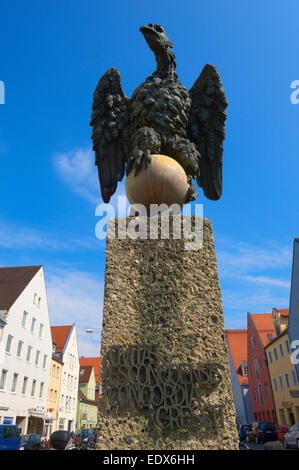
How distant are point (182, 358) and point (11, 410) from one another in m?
20.6

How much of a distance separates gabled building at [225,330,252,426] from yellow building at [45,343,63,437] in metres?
18.4

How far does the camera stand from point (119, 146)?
14.8 feet

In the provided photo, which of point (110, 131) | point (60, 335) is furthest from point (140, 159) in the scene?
point (60, 335)

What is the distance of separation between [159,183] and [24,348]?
2109 centimetres

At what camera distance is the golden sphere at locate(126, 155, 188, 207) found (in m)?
3.72

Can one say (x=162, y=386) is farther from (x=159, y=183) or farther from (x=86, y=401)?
(x=86, y=401)

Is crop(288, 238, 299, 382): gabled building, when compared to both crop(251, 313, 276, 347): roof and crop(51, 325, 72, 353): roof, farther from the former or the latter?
crop(51, 325, 72, 353): roof

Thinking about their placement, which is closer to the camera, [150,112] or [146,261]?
Answer: [146,261]

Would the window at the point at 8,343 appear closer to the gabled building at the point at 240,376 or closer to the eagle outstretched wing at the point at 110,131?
the eagle outstretched wing at the point at 110,131

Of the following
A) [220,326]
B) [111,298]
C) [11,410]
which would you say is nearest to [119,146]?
[111,298]

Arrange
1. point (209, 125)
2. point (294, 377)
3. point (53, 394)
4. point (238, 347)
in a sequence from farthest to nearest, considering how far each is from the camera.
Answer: point (238, 347) < point (53, 394) < point (294, 377) < point (209, 125)

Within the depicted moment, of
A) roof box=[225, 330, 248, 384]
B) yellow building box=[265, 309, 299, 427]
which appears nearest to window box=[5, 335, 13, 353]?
yellow building box=[265, 309, 299, 427]

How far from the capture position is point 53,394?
27188 mm
